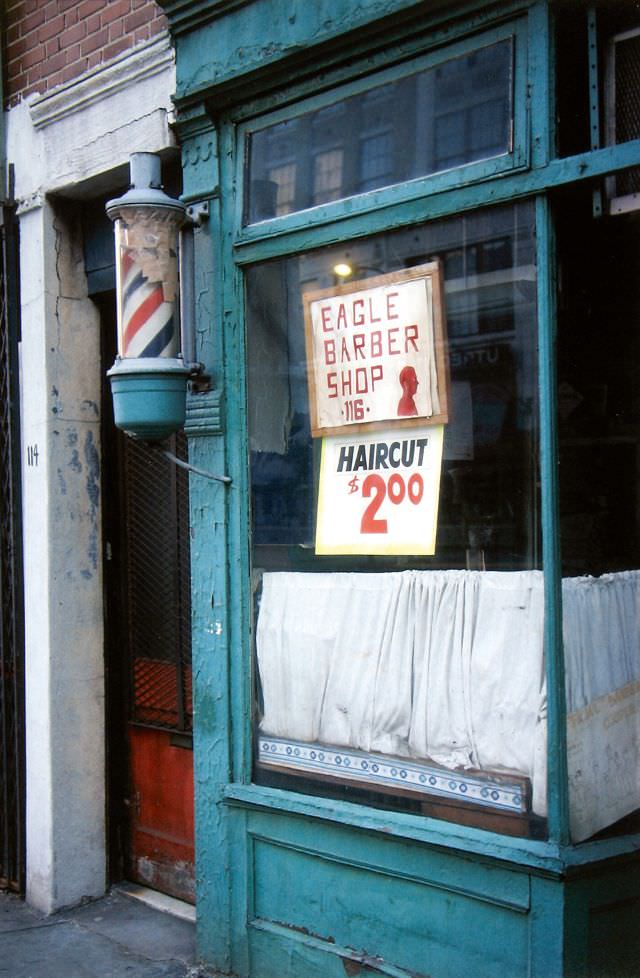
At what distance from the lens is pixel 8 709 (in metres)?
5.61

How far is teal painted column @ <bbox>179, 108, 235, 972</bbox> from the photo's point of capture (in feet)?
14.4

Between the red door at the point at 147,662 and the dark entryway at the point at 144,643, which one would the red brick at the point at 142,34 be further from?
the red door at the point at 147,662

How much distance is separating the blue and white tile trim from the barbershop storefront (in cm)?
1

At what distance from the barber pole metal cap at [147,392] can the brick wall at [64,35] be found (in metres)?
1.70

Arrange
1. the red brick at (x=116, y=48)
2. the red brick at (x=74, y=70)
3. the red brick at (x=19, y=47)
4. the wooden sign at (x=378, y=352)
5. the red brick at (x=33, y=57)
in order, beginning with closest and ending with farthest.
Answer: the wooden sign at (x=378, y=352)
the red brick at (x=116, y=48)
the red brick at (x=74, y=70)
the red brick at (x=33, y=57)
the red brick at (x=19, y=47)

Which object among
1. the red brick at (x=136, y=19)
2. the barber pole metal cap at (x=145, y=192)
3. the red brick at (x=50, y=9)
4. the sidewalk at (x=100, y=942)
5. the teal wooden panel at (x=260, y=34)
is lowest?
the sidewalk at (x=100, y=942)

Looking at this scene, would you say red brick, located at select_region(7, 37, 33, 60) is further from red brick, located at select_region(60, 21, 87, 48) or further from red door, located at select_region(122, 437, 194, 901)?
red door, located at select_region(122, 437, 194, 901)

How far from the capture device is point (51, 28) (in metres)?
5.45

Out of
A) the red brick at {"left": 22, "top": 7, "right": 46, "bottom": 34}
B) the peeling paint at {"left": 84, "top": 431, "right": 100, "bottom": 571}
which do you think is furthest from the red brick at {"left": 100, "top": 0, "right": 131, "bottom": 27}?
the peeling paint at {"left": 84, "top": 431, "right": 100, "bottom": 571}

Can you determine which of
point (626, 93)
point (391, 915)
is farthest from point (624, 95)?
point (391, 915)

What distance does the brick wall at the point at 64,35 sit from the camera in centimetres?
491

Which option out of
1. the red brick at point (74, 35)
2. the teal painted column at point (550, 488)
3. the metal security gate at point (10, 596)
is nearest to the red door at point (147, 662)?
the metal security gate at point (10, 596)

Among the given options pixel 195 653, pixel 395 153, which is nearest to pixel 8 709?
pixel 195 653

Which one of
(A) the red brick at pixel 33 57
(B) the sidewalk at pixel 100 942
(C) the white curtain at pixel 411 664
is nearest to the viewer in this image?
(C) the white curtain at pixel 411 664
